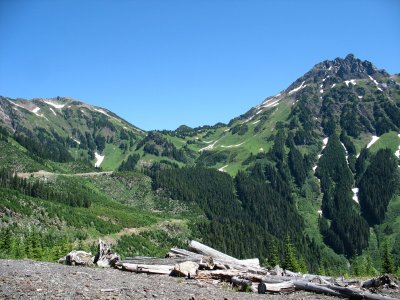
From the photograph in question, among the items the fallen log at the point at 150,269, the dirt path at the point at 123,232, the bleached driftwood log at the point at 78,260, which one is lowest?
the fallen log at the point at 150,269

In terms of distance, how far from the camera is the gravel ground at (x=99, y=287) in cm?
1748

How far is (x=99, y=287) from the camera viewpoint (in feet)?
63.3

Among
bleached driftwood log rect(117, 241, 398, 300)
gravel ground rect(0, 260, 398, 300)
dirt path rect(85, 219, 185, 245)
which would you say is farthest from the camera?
dirt path rect(85, 219, 185, 245)

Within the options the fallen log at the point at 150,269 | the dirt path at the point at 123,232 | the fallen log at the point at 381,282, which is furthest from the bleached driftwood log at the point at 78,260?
the dirt path at the point at 123,232

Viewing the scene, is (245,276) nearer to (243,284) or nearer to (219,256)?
(243,284)

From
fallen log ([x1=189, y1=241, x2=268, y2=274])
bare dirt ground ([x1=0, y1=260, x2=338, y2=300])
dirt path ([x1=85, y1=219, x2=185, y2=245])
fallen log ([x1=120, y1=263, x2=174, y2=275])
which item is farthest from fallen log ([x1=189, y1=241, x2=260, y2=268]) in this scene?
dirt path ([x1=85, y1=219, x2=185, y2=245])

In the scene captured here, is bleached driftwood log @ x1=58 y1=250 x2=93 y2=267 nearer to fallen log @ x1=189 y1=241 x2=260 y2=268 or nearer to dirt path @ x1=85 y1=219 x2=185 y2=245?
fallen log @ x1=189 y1=241 x2=260 y2=268

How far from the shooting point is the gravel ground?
57.4ft

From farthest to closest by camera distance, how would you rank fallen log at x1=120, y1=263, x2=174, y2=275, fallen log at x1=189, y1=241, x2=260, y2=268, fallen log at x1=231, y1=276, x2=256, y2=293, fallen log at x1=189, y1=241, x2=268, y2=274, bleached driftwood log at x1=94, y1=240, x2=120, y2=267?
bleached driftwood log at x1=94, y1=240, x2=120, y2=267 → fallen log at x1=189, y1=241, x2=260, y2=268 → fallen log at x1=189, y1=241, x2=268, y2=274 → fallen log at x1=120, y1=263, x2=174, y2=275 → fallen log at x1=231, y1=276, x2=256, y2=293

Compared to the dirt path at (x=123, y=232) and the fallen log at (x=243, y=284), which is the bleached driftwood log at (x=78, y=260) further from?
the dirt path at (x=123, y=232)

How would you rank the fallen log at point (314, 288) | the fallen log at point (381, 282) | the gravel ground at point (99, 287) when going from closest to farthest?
the gravel ground at point (99, 287) → the fallen log at point (314, 288) → the fallen log at point (381, 282)

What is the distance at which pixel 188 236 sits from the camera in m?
154

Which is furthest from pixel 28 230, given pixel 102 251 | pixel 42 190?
pixel 102 251

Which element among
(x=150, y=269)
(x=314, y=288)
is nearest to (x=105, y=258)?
(x=150, y=269)
